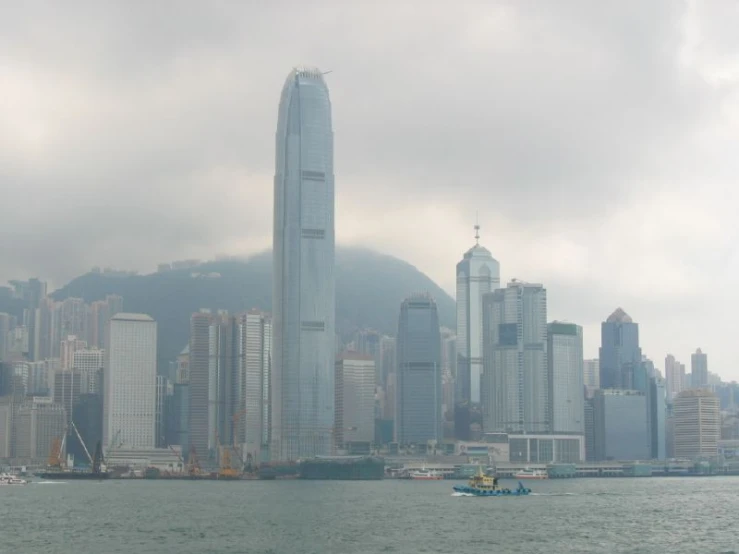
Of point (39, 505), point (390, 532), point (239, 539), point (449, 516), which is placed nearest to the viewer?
point (239, 539)

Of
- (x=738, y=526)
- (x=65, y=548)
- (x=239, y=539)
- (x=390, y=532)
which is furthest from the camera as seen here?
(x=738, y=526)

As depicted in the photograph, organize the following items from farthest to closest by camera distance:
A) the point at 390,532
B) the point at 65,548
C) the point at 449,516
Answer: the point at 449,516
the point at 390,532
the point at 65,548

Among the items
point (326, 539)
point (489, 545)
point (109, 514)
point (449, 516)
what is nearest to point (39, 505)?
point (109, 514)

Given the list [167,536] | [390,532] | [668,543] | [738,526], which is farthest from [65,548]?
[738,526]

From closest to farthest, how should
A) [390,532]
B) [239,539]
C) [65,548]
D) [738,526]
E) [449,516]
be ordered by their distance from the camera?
[65,548] → [239,539] → [390,532] → [738,526] → [449,516]

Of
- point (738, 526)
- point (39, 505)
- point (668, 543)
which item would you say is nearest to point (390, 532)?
point (668, 543)

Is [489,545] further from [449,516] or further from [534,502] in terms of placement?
[534,502]

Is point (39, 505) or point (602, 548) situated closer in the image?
point (602, 548)

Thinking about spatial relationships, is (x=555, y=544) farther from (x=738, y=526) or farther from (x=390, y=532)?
(x=738, y=526)

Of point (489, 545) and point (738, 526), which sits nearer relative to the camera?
point (489, 545)
